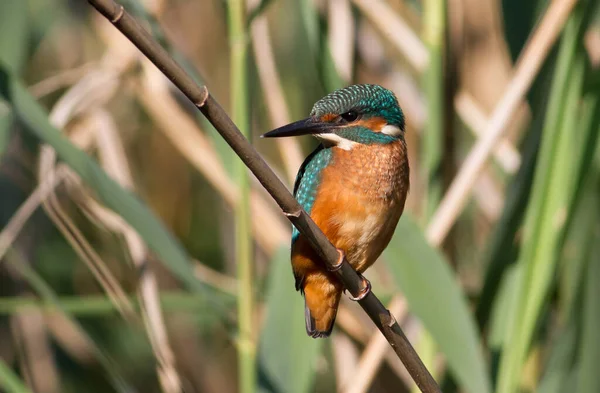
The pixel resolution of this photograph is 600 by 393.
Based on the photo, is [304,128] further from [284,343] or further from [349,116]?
[284,343]

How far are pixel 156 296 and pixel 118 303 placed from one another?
0.15m

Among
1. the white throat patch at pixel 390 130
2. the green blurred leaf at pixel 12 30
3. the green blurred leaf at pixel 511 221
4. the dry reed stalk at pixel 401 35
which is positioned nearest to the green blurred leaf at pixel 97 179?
the green blurred leaf at pixel 12 30

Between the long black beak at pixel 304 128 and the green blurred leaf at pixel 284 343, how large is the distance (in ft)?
1.52

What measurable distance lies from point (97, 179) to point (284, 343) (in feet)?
1.88

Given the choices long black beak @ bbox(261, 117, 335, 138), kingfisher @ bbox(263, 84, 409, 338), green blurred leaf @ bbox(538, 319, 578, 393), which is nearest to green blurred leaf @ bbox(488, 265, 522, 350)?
green blurred leaf @ bbox(538, 319, 578, 393)

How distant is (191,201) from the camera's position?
3258 mm

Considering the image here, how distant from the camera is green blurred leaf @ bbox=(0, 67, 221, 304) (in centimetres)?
159

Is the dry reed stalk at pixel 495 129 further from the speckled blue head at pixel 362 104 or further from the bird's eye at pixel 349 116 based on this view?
the bird's eye at pixel 349 116

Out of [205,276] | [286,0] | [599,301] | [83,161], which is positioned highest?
[83,161]

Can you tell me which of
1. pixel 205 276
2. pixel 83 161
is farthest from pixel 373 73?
pixel 83 161

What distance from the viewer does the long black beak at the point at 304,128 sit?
1342 millimetres

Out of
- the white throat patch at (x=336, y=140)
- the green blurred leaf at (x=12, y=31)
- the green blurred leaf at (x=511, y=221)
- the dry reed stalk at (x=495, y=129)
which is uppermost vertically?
the green blurred leaf at (x=12, y=31)

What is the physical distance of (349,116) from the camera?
1.65m

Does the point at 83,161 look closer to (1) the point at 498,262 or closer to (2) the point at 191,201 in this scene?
(1) the point at 498,262
